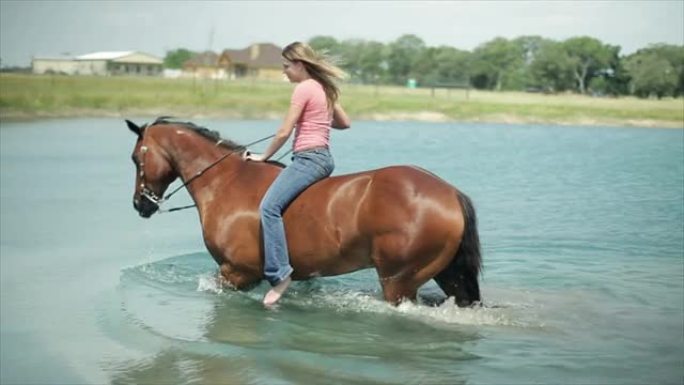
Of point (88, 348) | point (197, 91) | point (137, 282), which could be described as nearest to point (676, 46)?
point (137, 282)

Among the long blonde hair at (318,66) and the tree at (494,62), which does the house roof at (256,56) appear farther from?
the long blonde hair at (318,66)

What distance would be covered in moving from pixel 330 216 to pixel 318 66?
132 cm

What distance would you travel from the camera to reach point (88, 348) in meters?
6.82

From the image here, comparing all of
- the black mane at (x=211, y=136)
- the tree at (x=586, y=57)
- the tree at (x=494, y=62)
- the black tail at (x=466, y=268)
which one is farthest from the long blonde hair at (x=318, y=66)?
the tree at (x=494, y=62)

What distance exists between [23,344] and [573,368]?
4.55 meters

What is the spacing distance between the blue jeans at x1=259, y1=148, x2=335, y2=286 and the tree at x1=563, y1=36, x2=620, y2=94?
998cm

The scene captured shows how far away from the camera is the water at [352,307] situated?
6.30 m

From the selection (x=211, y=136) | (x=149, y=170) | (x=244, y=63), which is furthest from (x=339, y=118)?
(x=244, y=63)

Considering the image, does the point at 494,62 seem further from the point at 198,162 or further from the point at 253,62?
the point at 253,62

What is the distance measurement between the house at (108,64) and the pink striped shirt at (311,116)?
136ft

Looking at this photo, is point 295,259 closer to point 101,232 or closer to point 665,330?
point 665,330

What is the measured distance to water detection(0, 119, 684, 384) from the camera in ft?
20.7

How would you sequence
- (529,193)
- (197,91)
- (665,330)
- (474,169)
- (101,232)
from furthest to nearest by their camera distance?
(197,91)
(474,169)
(529,193)
(101,232)
(665,330)

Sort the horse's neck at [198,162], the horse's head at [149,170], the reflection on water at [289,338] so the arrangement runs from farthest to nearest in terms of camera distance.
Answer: the horse's head at [149,170], the horse's neck at [198,162], the reflection on water at [289,338]
